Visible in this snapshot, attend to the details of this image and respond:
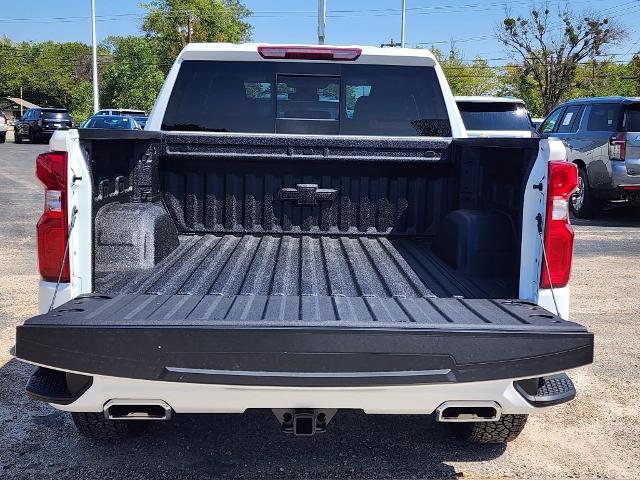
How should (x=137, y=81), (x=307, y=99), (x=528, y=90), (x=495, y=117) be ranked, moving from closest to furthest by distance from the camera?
(x=307, y=99)
(x=495, y=117)
(x=528, y=90)
(x=137, y=81)

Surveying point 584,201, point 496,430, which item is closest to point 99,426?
point 496,430

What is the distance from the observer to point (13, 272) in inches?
312

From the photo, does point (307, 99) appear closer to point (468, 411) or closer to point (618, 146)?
point (468, 411)

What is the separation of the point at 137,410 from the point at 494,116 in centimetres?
1172

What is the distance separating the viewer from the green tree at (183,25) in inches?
2161

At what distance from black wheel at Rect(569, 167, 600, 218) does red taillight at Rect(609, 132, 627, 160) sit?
80 centimetres

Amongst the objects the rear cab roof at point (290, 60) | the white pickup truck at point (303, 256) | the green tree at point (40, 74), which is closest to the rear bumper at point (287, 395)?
the white pickup truck at point (303, 256)

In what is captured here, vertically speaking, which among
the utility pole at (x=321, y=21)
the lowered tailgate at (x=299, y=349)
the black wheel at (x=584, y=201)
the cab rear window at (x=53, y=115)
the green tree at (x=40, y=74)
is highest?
the green tree at (x=40, y=74)

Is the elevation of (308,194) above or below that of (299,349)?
above

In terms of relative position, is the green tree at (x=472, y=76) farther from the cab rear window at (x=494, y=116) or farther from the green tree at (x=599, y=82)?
the cab rear window at (x=494, y=116)

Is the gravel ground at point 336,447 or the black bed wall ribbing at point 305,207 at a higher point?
the black bed wall ribbing at point 305,207

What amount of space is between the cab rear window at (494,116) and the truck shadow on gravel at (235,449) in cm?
995

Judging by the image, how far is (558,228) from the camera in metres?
3.17

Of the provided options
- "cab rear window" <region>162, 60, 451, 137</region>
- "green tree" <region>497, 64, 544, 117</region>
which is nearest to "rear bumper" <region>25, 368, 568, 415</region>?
"cab rear window" <region>162, 60, 451, 137</region>
